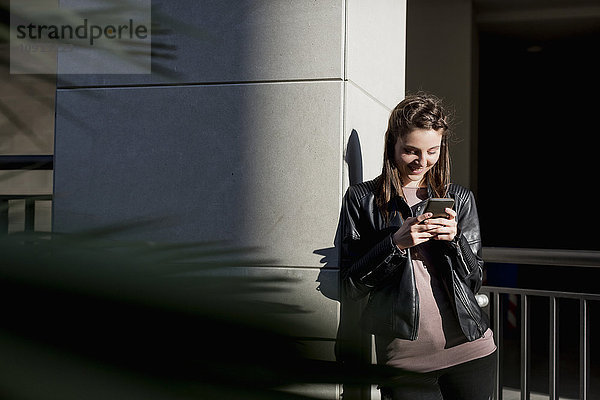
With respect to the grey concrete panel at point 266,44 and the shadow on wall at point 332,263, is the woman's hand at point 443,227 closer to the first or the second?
the shadow on wall at point 332,263

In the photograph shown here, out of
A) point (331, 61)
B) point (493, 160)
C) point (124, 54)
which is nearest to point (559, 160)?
point (493, 160)

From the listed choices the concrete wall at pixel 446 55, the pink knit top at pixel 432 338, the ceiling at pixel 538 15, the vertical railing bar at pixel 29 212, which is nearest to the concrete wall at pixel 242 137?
the pink knit top at pixel 432 338

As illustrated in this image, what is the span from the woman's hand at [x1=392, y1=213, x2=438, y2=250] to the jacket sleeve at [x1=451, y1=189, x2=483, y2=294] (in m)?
0.15

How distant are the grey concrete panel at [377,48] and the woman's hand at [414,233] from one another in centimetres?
79

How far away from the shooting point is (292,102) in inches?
109

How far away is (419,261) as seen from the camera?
8.05 ft

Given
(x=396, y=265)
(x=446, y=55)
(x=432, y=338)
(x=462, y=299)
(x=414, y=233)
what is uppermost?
(x=446, y=55)

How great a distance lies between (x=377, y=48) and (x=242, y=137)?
41.6 inches

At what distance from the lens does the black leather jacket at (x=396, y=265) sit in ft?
7.70

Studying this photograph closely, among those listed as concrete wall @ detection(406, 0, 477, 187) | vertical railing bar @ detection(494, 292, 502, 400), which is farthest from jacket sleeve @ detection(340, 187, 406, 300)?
concrete wall @ detection(406, 0, 477, 187)

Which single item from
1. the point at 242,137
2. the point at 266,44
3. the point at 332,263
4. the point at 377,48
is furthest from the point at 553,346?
the point at 266,44

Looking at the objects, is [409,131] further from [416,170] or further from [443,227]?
[443,227]

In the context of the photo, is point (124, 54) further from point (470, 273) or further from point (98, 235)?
point (470, 273)

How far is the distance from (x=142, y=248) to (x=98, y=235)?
0.10ft
